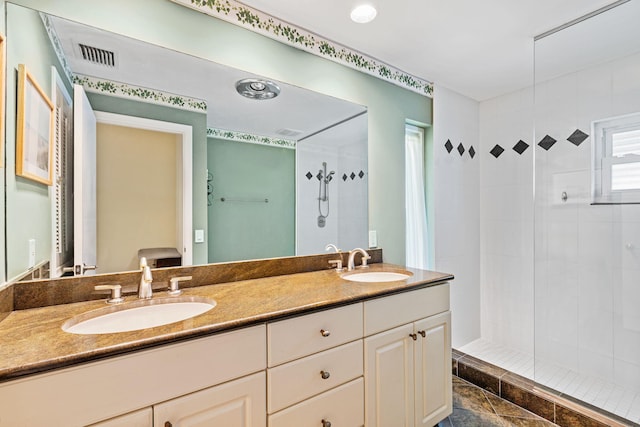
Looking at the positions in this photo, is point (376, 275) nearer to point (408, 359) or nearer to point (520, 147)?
point (408, 359)

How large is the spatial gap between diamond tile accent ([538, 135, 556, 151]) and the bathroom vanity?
5.42ft

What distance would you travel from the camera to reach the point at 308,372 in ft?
3.97

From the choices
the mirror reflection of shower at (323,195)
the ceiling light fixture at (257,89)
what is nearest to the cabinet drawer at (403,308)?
the mirror reflection of shower at (323,195)

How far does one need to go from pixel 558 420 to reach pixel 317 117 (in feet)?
7.82

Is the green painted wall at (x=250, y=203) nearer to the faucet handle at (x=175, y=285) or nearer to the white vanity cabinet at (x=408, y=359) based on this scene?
the faucet handle at (x=175, y=285)

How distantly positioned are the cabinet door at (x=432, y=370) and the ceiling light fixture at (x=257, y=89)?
60.0 inches

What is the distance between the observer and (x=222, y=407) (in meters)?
1.00

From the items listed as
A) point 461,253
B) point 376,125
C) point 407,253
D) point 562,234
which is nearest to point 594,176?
point 562,234

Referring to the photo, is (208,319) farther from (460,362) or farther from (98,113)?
(460,362)

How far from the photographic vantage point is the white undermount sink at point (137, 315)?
1090 mm

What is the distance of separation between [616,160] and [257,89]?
249 cm

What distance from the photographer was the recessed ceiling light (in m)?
1.70

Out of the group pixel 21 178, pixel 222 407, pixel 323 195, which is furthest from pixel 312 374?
pixel 21 178

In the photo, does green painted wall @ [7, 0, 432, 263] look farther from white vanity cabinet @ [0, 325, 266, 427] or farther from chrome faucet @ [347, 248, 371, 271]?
white vanity cabinet @ [0, 325, 266, 427]
